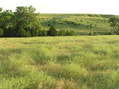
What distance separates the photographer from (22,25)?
5031 centimetres

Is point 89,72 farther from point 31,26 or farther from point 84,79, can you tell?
point 31,26

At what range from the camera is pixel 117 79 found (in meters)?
5.40

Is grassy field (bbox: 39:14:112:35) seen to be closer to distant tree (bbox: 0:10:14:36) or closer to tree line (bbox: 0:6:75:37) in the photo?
tree line (bbox: 0:6:75:37)

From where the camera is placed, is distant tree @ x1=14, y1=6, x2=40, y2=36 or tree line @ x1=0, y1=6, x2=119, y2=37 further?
distant tree @ x1=14, y1=6, x2=40, y2=36

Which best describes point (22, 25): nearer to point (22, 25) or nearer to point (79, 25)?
point (22, 25)

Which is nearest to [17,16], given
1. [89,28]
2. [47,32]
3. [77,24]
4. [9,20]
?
[9,20]

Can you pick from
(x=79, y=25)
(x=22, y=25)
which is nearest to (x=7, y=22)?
(x=22, y=25)

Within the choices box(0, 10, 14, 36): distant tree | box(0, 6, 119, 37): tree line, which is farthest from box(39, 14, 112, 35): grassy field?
box(0, 10, 14, 36): distant tree

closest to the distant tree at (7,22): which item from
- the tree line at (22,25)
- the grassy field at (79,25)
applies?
the tree line at (22,25)

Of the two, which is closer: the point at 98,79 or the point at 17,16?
the point at 98,79

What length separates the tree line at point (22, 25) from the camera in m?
47.6

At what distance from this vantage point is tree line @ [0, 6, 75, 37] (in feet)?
156

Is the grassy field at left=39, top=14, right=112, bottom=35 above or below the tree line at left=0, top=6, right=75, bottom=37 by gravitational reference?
below

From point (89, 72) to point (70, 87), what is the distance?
1.61 metres
